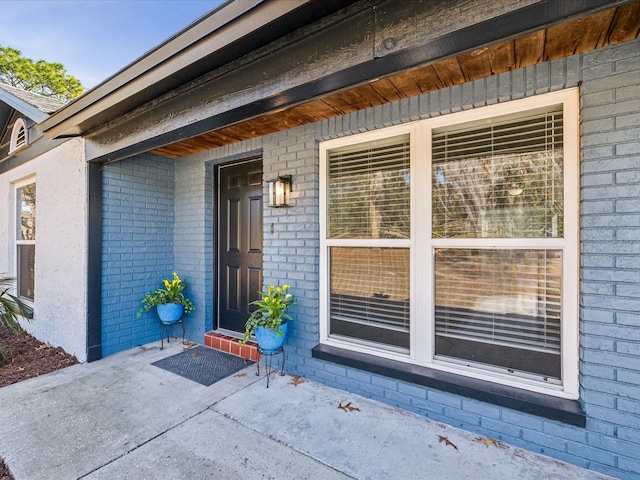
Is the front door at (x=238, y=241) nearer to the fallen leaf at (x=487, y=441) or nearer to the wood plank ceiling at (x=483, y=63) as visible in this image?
the wood plank ceiling at (x=483, y=63)

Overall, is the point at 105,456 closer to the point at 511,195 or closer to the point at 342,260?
the point at 342,260

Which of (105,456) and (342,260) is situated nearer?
(105,456)

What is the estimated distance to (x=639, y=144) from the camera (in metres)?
1.63

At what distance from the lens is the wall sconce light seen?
2.91m

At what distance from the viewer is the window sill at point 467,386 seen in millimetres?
1798

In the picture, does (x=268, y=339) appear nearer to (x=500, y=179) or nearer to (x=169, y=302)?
(x=169, y=302)

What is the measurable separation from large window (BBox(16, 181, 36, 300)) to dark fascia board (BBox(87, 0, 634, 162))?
166 inches

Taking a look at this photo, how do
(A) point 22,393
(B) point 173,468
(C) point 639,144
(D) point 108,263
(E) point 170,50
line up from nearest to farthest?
(C) point 639,144 < (B) point 173,468 < (E) point 170,50 < (A) point 22,393 < (D) point 108,263

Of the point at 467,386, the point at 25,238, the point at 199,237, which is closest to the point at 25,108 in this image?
the point at 25,238

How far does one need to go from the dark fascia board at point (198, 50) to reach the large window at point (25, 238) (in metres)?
2.76

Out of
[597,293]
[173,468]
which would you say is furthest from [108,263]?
[597,293]

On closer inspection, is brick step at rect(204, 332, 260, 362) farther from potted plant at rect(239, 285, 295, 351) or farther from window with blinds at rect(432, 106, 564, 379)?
window with blinds at rect(432, 106, 564, 379)

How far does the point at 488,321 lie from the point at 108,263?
378 centimetres

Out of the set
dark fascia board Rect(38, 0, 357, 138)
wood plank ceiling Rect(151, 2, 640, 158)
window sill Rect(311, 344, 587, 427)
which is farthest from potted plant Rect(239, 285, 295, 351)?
dark fascia board Rect(38, 0, 357, 138)
